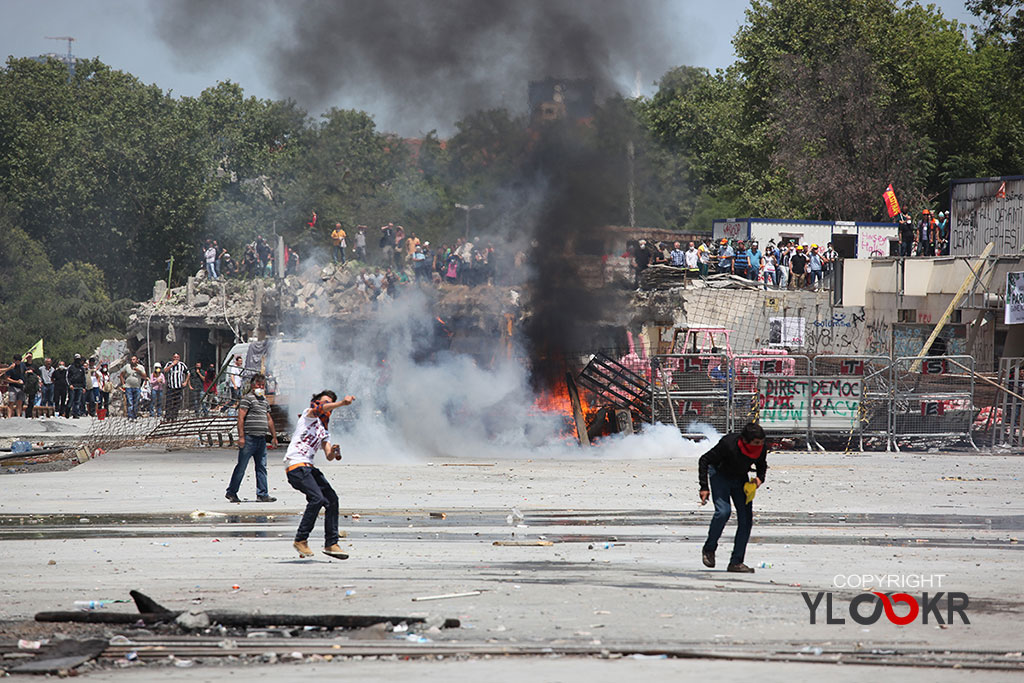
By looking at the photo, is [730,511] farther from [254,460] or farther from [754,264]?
[754,264]

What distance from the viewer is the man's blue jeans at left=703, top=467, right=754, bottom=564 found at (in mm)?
9938

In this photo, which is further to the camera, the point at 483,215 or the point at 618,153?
the point at 483,215

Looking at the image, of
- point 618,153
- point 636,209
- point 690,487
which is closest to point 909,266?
point 636,209

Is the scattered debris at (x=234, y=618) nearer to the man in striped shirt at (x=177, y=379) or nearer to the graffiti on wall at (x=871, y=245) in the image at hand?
the man in striped shirt at (x=177, y=379)

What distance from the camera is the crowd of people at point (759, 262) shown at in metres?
34.1

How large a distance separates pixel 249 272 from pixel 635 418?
18.7 meters

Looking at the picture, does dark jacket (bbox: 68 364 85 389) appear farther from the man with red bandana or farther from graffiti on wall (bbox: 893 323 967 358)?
the man with red bandana

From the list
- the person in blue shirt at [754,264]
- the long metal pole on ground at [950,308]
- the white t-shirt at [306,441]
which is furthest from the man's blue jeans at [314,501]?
the person in blue shirt at [754,264]

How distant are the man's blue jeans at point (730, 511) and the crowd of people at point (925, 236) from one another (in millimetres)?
28808

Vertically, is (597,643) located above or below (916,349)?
below

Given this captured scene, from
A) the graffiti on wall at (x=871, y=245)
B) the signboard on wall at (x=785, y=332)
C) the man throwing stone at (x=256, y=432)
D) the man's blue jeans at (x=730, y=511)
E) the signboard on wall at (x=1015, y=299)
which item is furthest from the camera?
the graffiti on wall at (x=871, y=245)

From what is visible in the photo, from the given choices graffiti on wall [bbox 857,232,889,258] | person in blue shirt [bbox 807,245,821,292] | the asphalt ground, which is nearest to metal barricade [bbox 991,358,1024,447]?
the asphalt ground

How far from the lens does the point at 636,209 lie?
94.5ft

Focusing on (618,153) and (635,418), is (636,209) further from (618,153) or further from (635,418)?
(635,418)
